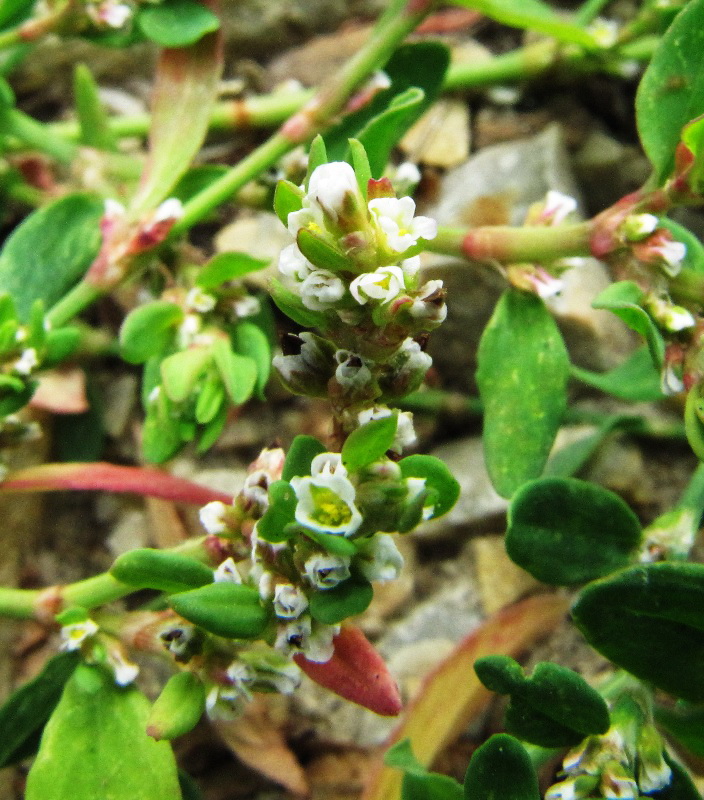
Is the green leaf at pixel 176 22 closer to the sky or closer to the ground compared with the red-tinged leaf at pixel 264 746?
closer to the sky

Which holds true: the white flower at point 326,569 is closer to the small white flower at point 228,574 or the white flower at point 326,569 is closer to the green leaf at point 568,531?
the small white flower at point 228,574

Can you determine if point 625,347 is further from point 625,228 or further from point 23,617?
point 23,617

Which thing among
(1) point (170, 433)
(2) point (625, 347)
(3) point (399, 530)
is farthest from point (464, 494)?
(3) point (399, 530)

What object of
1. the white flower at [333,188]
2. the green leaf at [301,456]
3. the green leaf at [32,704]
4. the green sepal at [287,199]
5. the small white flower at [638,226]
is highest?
the white flower at [333,188]

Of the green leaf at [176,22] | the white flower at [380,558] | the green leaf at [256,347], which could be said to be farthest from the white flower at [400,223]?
the green leaf at [176,22]

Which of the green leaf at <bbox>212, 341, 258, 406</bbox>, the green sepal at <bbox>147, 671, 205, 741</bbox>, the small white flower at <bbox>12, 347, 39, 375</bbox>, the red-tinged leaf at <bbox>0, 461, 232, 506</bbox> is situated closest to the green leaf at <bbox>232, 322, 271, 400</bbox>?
the green leaf at <bbox>212, 341, 258, 406</bbox>

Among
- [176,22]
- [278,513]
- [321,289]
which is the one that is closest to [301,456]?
[278,513]

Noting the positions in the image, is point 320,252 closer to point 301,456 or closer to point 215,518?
point 301,456

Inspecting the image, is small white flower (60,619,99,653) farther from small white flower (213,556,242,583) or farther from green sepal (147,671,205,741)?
small white flower (213,556,242,583)
